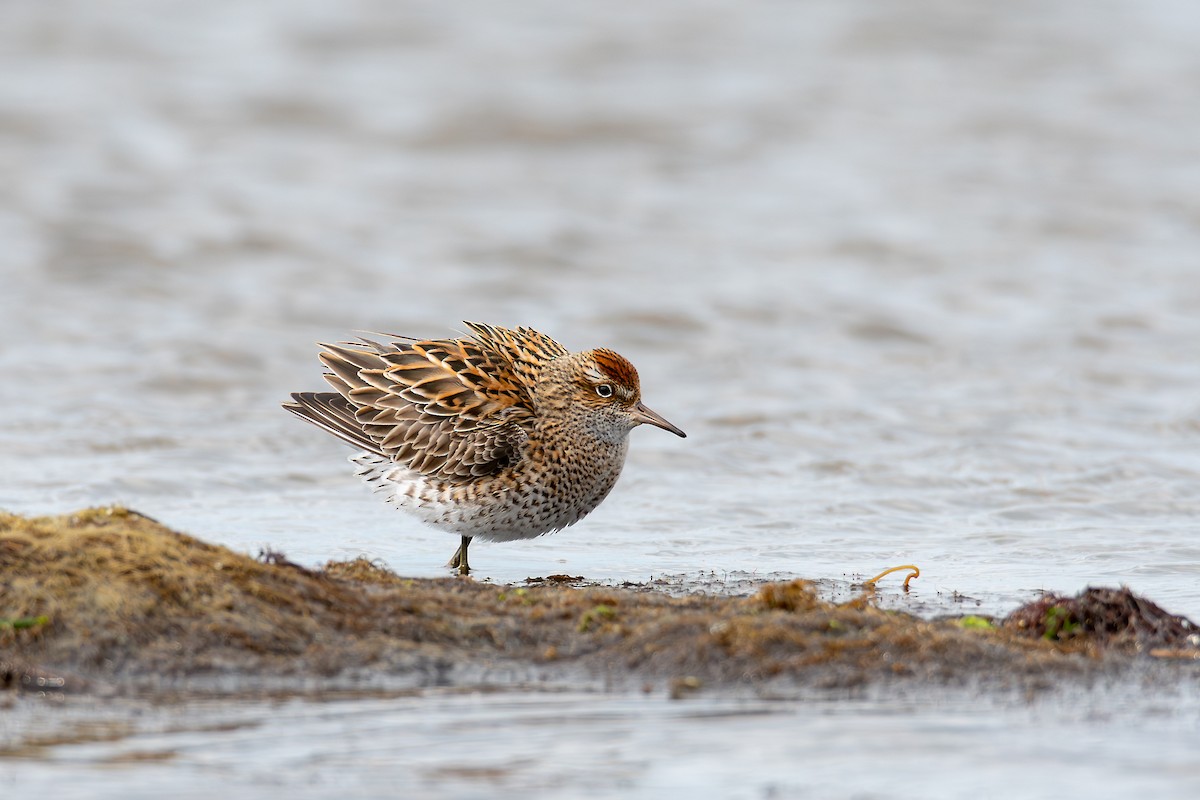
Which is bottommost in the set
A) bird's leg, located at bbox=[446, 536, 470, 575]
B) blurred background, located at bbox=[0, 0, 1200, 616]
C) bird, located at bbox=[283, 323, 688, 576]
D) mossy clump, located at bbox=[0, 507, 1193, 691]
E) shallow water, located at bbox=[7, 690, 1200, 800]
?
shallow water, located at bbox=[7, 690, 1200, 800]

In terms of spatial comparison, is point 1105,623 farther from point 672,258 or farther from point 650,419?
point 672,258

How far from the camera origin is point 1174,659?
621cm

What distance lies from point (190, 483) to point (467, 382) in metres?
2.42

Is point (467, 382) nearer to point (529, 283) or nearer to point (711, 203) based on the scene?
point (529, 283)

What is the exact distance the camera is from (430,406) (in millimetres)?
9102

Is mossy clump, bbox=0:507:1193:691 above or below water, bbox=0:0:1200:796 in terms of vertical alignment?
below

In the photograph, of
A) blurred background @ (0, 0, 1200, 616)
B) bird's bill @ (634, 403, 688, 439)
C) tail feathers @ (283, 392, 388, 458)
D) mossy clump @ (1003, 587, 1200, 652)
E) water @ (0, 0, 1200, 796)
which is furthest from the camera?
blurred background @ (0, 0, 1200, 616)

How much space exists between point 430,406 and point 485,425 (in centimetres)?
35

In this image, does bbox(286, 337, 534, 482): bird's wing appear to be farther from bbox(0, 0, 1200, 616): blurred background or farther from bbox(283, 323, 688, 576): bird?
bbox(0, 0, 1200, 616): blurred background

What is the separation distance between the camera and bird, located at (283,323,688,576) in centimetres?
884

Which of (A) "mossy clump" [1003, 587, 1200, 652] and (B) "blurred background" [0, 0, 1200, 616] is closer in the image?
(A) "mossy clump" [1003, 587, 1200, 652]

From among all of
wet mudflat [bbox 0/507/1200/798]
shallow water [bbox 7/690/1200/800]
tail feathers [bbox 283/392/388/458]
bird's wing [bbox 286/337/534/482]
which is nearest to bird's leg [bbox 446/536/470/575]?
bird's wing [bbox 286/337/534/482]

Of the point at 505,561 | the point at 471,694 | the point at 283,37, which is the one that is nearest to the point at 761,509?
the point at 505,561

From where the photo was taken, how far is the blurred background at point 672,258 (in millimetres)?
10133
